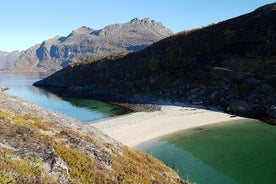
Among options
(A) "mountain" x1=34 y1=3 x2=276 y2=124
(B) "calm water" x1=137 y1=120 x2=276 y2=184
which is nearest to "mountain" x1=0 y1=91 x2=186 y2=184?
(B) "calm water" x1=137 y1=120 x2=276 y2=184

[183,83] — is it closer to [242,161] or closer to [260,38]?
[260,38]

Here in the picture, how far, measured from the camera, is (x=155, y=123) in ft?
177

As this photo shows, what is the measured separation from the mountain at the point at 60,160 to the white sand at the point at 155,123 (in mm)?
21743

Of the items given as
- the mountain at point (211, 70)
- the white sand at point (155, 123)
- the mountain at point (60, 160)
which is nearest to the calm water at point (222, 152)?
the white sand at point (155, 123)

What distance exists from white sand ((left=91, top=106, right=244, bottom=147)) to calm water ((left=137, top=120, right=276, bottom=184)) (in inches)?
110

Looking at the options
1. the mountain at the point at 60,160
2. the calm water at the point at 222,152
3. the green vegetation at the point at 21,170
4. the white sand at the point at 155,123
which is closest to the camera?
the green vegetation at the point at 21,170

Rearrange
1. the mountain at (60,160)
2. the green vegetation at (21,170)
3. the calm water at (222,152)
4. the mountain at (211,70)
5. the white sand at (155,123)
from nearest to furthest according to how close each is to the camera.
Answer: the green vegetation at (21,170) < the mountain at (60,160) < the calm water at (222,152) < the white sand at (155,123) < the mountain at (211,70)

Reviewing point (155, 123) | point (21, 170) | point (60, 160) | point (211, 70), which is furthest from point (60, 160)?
point (211, 70)

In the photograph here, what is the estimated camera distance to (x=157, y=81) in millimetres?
89562

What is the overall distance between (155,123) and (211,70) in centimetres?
3210

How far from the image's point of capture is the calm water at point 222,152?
97.2 ft

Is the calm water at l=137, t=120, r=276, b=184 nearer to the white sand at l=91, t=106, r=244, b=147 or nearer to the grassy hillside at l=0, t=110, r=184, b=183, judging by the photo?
the white sand at l=91, t=106, r=244, b=147

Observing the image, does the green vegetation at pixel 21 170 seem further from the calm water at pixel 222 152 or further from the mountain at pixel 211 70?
the mountain at pixel 211 70

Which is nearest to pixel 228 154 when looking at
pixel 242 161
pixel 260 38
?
pixel 242 161
